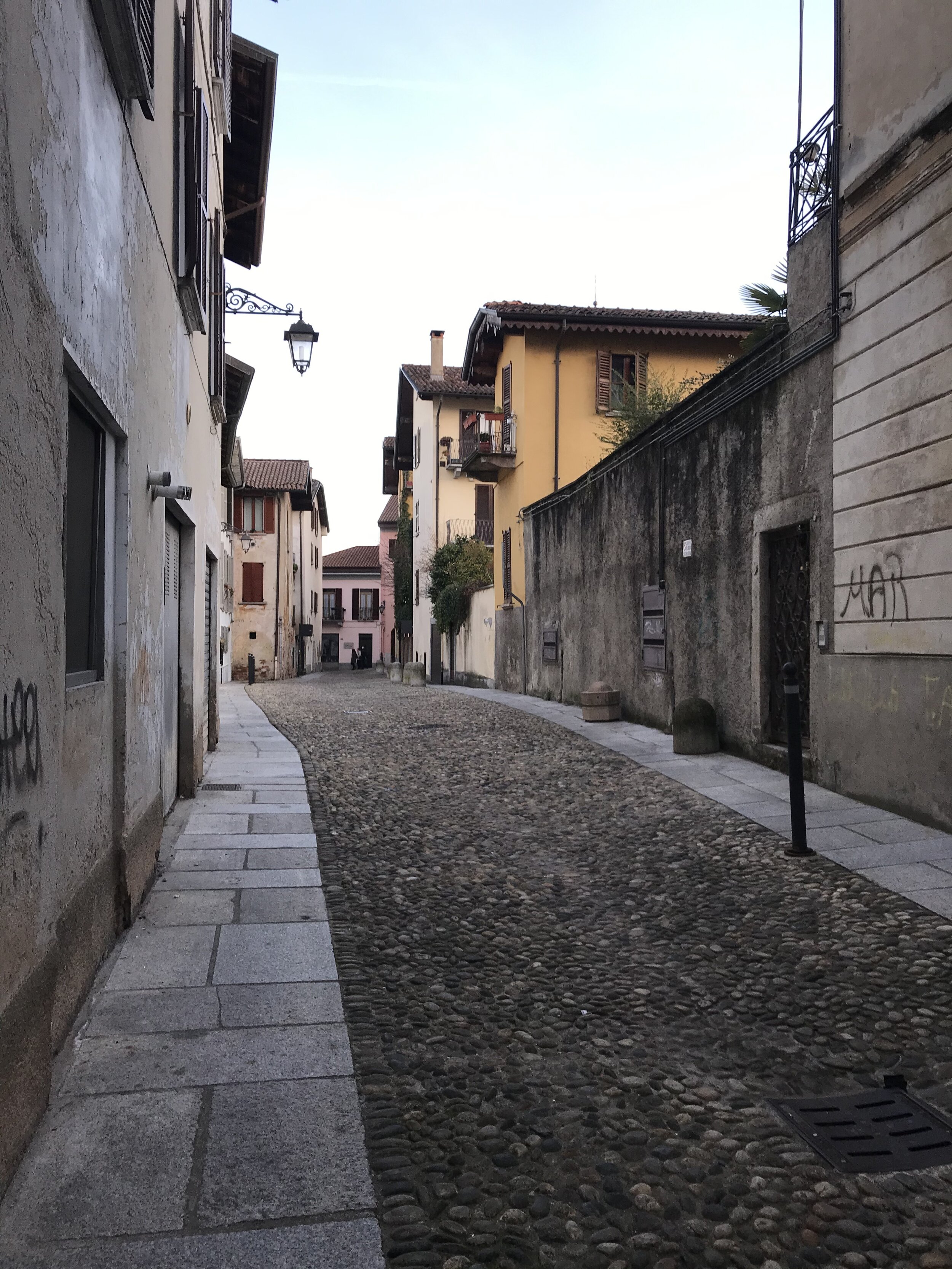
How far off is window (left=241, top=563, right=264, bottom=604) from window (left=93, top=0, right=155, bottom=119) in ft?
101

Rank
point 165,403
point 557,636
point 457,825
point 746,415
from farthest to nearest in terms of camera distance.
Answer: point 557,636
point 746,415
point 457,825
point 165,403

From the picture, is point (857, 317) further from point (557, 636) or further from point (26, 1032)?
point (557, 636)

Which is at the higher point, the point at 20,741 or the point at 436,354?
the point at 436,354

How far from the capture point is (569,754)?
33.2 ft

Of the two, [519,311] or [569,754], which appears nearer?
[569,754]

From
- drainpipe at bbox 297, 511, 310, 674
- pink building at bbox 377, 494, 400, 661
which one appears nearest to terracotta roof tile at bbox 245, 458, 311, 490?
drainpipe at bbox 297, 511, 310, 674

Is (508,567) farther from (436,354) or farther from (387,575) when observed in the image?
(387,575)

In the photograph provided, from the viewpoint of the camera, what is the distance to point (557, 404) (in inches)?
858

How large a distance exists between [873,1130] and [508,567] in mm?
18748

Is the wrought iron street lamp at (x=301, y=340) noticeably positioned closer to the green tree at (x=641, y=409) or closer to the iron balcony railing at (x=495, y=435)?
the green tree at (x=641, y=409)

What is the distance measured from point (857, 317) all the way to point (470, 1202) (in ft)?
21.3

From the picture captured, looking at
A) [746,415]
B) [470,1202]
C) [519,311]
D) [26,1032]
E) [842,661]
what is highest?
[519,311]

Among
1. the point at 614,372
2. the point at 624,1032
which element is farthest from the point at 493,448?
the point at 624,1032

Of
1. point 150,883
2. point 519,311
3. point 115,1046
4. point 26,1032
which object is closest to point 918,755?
point 150,883
